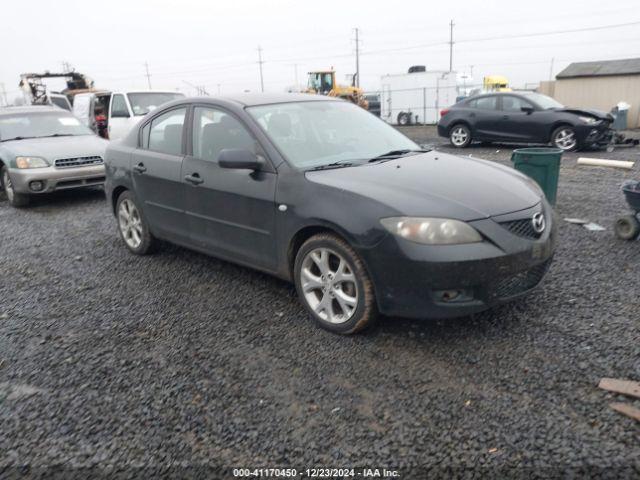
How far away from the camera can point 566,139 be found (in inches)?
511

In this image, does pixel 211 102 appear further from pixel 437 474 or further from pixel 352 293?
pixel 437 474

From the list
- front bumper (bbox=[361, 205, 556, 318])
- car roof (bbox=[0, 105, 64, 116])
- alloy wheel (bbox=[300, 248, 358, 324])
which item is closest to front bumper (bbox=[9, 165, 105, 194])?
A: car roof (bbox=[0, 105, 64, 116])

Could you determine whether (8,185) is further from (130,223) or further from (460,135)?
(460,135)

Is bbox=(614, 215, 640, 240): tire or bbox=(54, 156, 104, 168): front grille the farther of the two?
bbox=(54, 156, 104, 168): front grille

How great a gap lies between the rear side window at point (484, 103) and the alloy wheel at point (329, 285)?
1203cm

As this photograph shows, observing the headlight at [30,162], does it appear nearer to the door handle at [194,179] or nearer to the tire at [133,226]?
the tire at [133,226]

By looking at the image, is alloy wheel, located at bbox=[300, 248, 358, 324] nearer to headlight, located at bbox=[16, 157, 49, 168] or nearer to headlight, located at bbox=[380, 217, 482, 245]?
headlight, located at bbox=[380, 217, 482, 245]

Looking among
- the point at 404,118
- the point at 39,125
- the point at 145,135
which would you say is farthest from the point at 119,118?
the point at 404,118

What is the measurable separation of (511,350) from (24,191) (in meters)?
7.87

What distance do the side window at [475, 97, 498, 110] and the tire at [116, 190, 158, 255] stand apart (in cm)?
1132

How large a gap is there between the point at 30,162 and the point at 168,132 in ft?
15.1

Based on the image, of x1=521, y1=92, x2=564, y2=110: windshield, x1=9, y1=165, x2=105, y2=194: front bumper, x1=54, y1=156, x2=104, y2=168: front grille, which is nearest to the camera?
x1=9, y1=165, x2=105, y2=194: front bumper

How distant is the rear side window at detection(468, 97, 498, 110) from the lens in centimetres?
1430

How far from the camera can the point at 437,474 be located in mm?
2398
